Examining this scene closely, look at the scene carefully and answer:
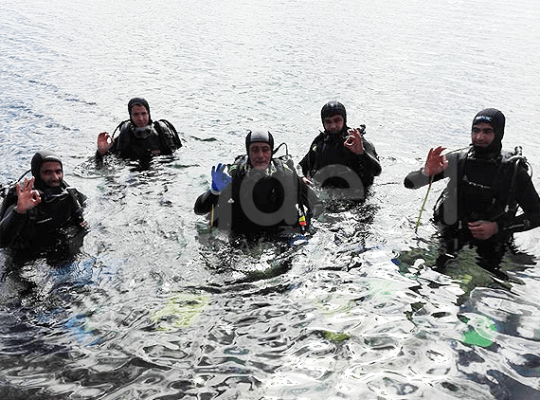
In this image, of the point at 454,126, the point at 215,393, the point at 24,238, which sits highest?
the point at 454,126

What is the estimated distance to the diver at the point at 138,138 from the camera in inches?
379

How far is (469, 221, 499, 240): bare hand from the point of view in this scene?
19.1ft

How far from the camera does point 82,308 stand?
545 cm

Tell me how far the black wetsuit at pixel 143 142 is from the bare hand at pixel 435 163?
5.79 meters

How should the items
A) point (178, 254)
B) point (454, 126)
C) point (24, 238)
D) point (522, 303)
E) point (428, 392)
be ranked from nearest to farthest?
point (428, 392) → point (522, 303) → point (24, 238) → point (178, 254) → point (454, 126)

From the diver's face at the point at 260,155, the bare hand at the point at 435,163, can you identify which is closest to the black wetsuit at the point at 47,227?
the diver's face at the point at 260,155

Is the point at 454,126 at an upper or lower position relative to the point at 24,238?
upper

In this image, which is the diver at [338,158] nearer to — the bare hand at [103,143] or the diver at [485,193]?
the diver at [485,193]

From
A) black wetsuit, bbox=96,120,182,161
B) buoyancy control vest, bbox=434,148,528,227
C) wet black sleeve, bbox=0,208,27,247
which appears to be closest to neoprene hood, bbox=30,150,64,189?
wet black sleeve, bbox=0,208,27,247

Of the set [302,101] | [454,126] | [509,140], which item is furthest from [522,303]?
[302,101]

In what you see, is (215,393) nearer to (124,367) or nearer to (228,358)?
(228,358)

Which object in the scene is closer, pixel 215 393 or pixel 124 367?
pixel 215 393

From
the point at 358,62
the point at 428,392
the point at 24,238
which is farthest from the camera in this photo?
the point at 358,62

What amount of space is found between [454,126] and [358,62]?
848cm
